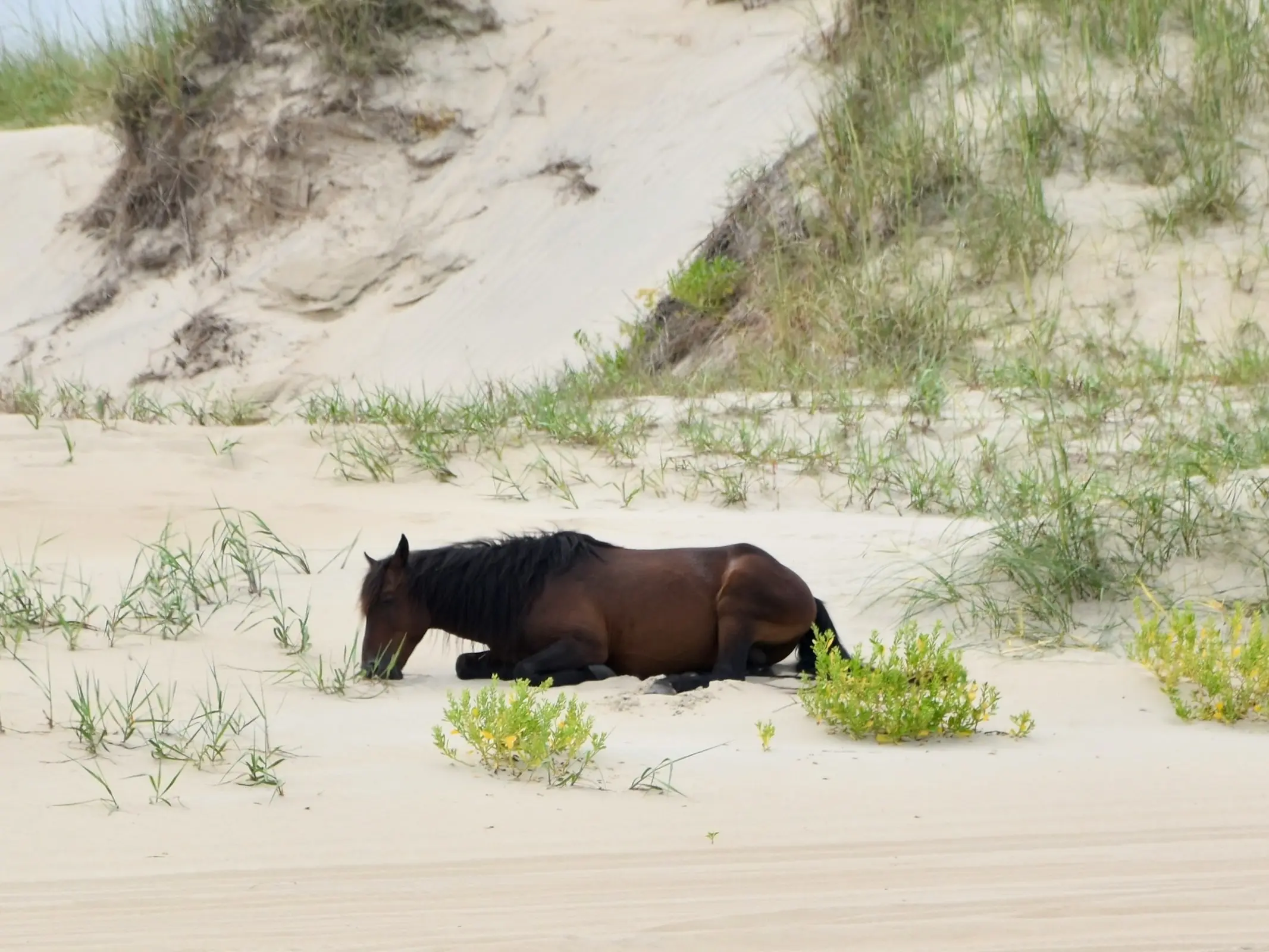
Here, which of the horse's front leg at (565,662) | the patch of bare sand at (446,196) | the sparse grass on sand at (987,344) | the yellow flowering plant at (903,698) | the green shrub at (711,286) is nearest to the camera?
the yellow flowering plant at (903,698)

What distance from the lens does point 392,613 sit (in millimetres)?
5145

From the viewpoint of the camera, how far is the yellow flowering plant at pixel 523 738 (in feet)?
12.1

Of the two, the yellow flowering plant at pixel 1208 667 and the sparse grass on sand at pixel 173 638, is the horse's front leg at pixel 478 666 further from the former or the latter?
the yellow flowering plant at pixel 1208 667

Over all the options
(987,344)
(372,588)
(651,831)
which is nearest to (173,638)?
(372,588)

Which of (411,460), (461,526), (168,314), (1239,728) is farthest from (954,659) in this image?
(168,314)

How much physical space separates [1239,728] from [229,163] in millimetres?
11709

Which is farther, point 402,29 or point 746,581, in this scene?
point 402,29

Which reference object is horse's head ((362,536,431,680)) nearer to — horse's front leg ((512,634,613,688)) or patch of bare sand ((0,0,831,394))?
horse's front leg ((512,634,613,688))

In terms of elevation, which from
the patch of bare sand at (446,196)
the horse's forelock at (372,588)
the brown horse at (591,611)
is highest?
the patch of bare sand at (446,196)

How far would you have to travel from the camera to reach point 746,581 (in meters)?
5.09

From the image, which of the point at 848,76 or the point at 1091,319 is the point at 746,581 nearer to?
the point at 1091,319

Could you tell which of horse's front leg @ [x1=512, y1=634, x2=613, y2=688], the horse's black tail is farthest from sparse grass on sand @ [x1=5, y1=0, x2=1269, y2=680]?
horse's front leg @ [x1=512, y1=634, x2=613, y2=688]

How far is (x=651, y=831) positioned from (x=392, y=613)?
1972mm

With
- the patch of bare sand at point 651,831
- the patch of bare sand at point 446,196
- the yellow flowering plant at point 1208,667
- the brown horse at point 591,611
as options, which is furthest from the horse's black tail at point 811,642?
the patch of bare sand at point 446,196
